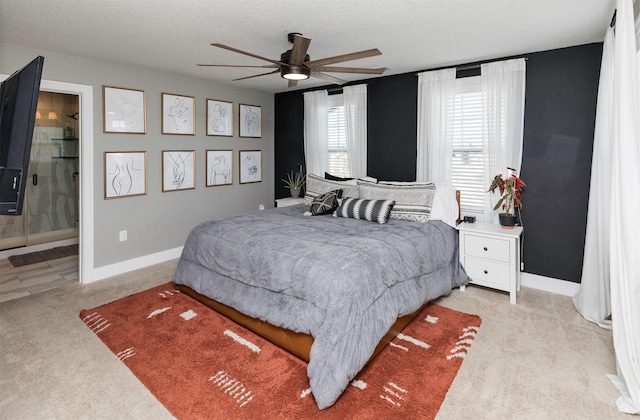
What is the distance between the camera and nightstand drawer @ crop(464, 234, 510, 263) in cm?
328

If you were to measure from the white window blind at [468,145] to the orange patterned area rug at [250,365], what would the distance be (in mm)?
1420

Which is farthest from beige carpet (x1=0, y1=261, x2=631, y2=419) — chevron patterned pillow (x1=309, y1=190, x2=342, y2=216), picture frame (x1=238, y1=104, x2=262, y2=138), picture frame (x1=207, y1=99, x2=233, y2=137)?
picture frame (x1=238, y1=104, x2=262, y2=138)

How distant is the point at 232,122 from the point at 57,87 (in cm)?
213

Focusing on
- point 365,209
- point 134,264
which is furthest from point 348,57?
point 134,264

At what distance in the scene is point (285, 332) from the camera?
2.45 metres

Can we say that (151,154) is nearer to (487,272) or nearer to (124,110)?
(124,110)

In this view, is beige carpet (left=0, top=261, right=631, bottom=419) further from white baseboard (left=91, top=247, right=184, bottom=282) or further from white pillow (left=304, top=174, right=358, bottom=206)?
white pillow (left=304, top=174, right=358, bottom=206)

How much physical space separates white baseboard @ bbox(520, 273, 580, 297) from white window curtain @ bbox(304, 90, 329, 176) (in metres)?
2.88

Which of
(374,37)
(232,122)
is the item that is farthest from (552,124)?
(232,122)

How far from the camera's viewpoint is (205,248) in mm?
3127

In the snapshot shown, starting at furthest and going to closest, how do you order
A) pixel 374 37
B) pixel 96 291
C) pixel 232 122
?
pixel 232 122, pixel 96 291, pixel 374 37

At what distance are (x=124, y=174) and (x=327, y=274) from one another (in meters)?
3.05

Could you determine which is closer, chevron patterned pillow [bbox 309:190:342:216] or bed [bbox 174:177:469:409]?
bed [bbox 174:177:469:409]

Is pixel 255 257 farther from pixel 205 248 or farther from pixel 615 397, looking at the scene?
pixel 615 397
